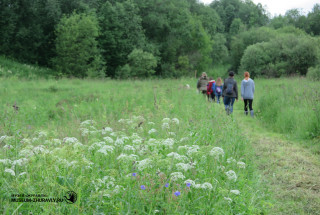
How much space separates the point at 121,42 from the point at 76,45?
1005 cm

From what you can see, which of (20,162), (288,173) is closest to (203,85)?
(288,173)

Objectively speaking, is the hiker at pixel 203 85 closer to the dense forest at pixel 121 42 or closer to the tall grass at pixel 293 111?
the tall grass at pixel 293 111

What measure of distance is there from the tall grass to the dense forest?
45.8ft

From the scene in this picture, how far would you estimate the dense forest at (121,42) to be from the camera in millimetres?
37500

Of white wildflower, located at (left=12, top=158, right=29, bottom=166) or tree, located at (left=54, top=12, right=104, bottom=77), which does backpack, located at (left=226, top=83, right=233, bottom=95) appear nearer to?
white wildflower, located at (left=12, top=158, right=29, bottom=166)

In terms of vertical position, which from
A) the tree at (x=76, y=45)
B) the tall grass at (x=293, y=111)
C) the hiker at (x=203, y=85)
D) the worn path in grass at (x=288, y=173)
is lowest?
the worn path in grass at (x=288, y=173)

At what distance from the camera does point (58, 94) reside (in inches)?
592

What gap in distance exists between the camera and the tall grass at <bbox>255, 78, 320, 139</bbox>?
8523 mm

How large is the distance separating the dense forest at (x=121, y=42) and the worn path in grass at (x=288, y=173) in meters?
19.1

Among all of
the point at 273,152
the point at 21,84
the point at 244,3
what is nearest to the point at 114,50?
the point at 21,84

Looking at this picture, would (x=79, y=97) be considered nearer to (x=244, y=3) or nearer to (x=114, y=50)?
(x=114, y=50)

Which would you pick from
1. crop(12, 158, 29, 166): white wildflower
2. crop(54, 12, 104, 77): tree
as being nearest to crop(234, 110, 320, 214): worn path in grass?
crop(12, 158, 29, 166): white wildflower

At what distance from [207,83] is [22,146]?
11584 mm

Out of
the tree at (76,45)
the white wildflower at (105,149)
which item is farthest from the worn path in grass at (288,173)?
the tree at (76,45)
